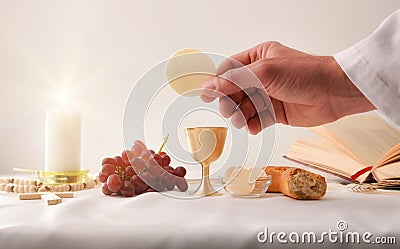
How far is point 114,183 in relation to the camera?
91 centimetres

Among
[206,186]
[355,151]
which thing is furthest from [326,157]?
[206,186]

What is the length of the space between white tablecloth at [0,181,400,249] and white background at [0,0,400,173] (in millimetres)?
898

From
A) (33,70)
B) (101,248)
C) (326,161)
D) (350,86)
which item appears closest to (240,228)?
(101,248)

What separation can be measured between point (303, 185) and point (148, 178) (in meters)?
0.29

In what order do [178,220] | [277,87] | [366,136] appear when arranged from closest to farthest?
[178,220]
[277,87]
[366,136]

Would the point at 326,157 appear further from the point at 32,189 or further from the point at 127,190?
the point at 32,189

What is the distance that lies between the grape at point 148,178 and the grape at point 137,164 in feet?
0.05

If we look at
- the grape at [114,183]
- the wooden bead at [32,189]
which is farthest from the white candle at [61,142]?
the grape at [114,183]

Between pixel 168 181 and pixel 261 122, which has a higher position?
pixel 261 122

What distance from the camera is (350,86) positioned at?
2.92 feet

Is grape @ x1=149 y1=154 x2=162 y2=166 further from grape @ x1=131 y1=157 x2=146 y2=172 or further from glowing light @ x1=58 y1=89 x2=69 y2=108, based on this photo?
glowing light @ x1=58 y1=89 x2=69 y2=108

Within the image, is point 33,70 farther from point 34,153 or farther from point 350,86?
point 350,86

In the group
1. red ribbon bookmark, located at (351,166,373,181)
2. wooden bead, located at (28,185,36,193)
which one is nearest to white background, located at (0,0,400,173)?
red ribbon bookmark, located at (351,166,373,181)

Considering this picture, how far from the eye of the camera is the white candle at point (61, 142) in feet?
3.59
